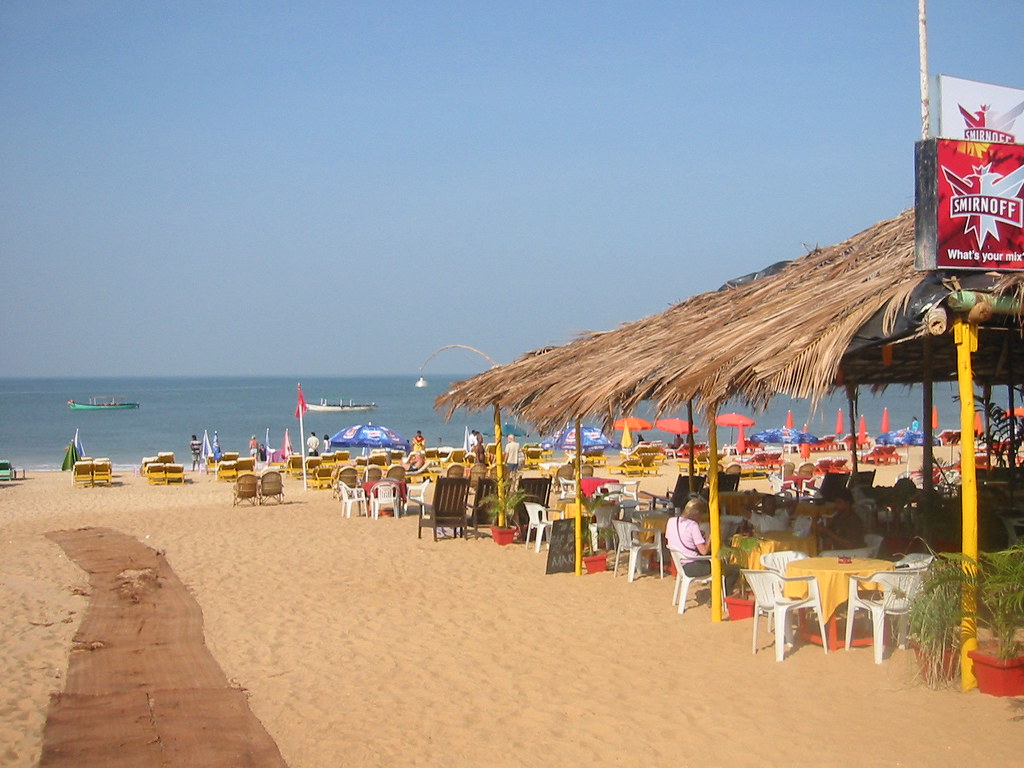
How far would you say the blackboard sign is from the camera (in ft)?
33.0

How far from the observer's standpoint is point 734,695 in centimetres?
582

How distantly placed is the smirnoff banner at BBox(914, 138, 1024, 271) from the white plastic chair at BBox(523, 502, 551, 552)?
7.02m

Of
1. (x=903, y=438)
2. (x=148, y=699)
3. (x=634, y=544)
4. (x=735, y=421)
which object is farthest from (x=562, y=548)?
(x=903, y=438)

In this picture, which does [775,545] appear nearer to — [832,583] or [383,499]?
[832,583]

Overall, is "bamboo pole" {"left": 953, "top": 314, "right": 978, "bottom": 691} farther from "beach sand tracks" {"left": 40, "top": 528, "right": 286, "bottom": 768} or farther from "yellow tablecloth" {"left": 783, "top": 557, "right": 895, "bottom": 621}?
"beach sand tracks" {"left": 40, "top": 528, "right": 286, "bottom": 768}

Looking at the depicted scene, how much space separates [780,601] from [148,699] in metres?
4.26

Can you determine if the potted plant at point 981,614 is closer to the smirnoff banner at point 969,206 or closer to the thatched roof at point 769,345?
the thatched roof at point 769,345

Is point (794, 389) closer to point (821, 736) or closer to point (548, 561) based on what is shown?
point (821, 736)

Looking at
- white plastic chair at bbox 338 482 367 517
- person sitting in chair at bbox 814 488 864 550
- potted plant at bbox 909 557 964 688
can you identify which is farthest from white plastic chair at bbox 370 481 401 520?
potted plant at bbox 909 557 964 688

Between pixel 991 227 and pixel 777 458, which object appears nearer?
pixel 991 227

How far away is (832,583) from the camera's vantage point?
6.54m

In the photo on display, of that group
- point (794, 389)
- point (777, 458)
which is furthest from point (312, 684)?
point (777, 458)

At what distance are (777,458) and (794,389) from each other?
20.0 metres

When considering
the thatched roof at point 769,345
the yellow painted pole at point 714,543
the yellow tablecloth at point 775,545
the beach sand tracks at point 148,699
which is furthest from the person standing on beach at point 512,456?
the yellow painted pole at point 714,543
